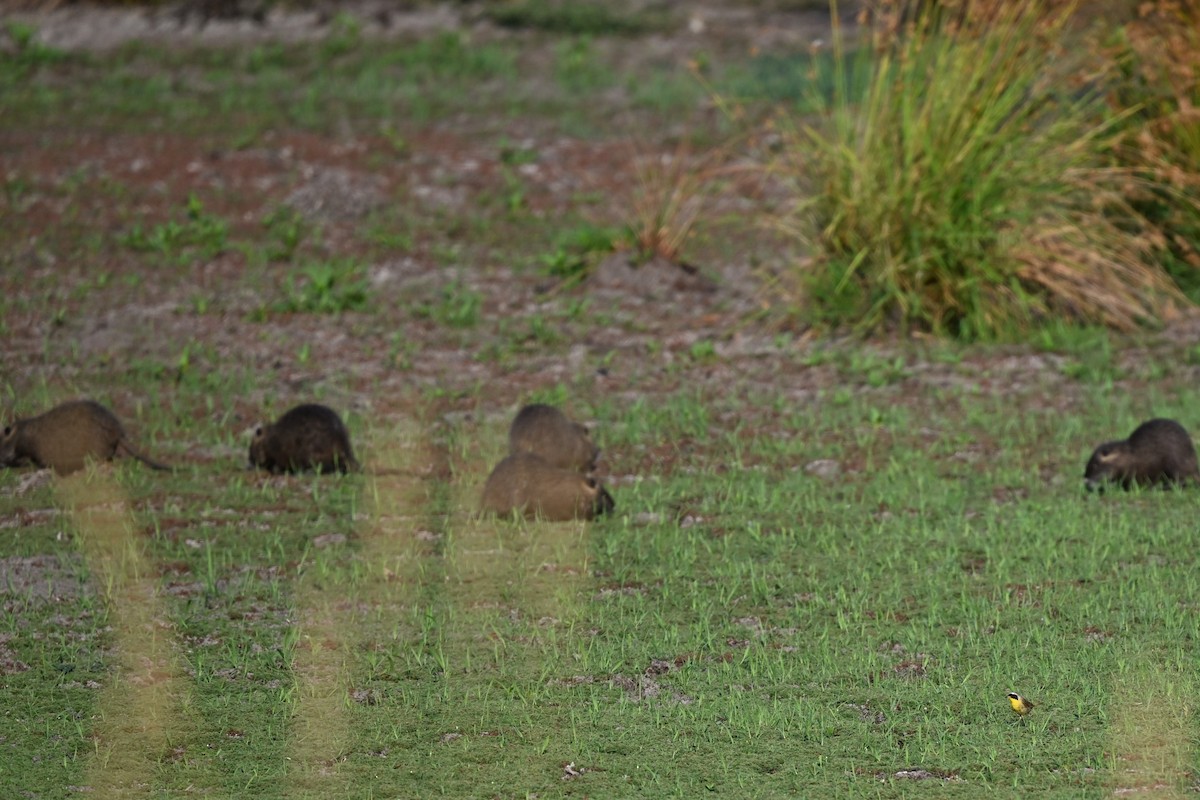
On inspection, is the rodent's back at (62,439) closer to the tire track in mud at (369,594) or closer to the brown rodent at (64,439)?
the brown rodent at (64,439)

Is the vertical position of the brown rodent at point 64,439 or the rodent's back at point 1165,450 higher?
the rodent's back at point 1165,450

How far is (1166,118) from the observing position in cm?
891

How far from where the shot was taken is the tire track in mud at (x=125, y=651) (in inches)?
169

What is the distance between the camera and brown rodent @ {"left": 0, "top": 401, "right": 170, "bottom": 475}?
693 cm

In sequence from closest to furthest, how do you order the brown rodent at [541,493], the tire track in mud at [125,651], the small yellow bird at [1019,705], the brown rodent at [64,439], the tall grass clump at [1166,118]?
the tire track in mud at [125,651]
the small yellow bird at [1019,705]
the brown rodent at [541,493]
the brown rodent at [64,439]
the tall grass clump at [1166,118]

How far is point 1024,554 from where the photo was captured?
19.6 ft

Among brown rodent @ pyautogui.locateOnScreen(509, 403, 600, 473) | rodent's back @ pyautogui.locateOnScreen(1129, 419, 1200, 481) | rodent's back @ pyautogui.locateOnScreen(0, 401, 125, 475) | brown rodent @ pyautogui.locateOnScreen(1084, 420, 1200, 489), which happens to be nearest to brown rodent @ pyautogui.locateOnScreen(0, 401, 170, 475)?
rodent's back @ pyautogui.locateOnScreen(0, 401, 125, 475)

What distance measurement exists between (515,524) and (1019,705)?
229 centimetres

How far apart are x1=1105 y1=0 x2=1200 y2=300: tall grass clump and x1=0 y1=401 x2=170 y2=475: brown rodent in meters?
5.16

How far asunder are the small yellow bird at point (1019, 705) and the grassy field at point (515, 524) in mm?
46

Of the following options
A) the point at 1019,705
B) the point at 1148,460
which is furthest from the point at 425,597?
the point at 1148,460

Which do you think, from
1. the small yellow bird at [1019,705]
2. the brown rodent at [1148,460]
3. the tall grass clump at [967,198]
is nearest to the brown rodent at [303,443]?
the brown rodent at [1148,460]

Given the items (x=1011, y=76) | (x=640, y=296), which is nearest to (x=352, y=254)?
(x=640, y=296)

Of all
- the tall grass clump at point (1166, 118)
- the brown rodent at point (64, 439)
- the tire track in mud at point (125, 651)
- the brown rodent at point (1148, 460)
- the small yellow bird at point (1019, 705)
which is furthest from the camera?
the tall grass clump at point (1166, 118)
